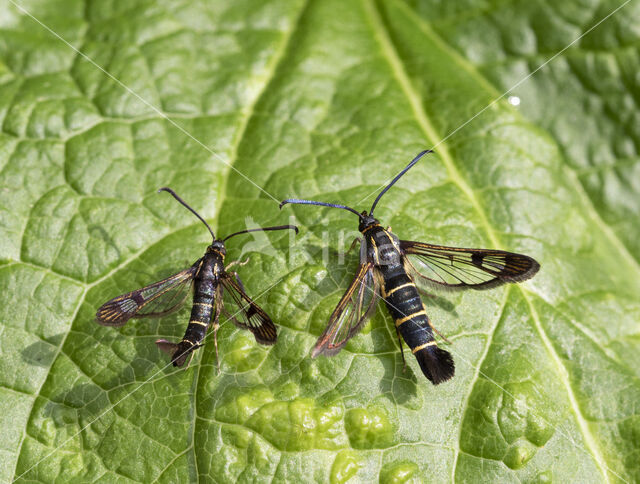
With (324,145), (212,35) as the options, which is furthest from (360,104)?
(212,35)

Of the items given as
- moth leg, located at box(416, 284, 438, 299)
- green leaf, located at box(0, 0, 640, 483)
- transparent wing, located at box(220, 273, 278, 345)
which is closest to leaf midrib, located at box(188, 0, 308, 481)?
green leaf, located at box(0, 0, 640, 483)

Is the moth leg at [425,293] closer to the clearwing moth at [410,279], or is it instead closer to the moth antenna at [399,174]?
the clearwing moth at [410,279]

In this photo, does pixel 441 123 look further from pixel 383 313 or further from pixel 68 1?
pixel 68 1

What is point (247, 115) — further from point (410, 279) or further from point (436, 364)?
point (436, 364)

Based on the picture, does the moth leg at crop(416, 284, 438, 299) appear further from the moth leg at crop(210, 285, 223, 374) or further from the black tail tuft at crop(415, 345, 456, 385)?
the moth leg at crop(210, 285, 223, 374)

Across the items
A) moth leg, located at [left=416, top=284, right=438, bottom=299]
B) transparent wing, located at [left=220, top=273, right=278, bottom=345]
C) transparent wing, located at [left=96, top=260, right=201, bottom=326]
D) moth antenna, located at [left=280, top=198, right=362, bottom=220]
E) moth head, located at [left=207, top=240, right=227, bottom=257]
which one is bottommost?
transparent wing, located at [left=96, top=260, right=201, bottom=326]

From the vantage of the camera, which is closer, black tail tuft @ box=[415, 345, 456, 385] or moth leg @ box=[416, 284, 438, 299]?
black tail tuft @ box=[415, 345, 456, 385]
